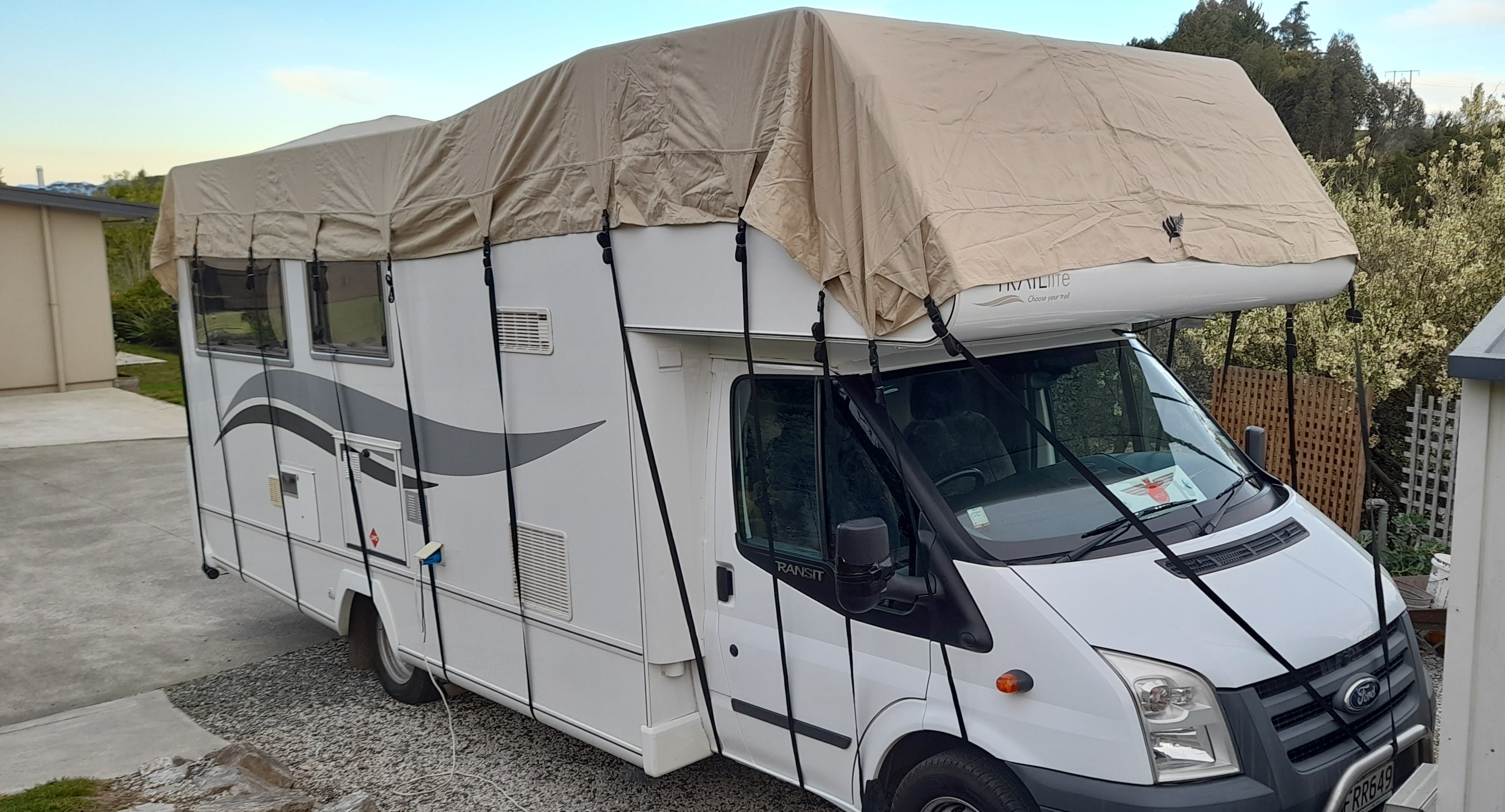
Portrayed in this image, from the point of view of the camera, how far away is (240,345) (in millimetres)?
7344

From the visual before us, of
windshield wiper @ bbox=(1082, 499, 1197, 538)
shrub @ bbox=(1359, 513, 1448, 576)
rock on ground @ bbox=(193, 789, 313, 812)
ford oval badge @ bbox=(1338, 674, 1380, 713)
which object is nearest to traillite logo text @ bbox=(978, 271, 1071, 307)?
windshield wiper @ bbox=(1082, 499, 1197, 538)

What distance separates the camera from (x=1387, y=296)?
28.6 ft

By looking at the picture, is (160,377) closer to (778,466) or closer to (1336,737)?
(778,466)

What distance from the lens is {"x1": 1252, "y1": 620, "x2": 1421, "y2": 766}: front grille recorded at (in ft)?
11.2

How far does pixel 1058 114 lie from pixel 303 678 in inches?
226

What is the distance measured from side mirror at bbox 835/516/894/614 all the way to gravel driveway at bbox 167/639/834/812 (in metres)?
1.78

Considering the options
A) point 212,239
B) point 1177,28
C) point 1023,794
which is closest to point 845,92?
point 1023,794

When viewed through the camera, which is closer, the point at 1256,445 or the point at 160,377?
the point at 1256,445

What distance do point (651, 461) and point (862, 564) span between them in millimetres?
1242

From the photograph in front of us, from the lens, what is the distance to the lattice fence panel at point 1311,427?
817 centimetres

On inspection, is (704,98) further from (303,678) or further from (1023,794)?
(303,678)

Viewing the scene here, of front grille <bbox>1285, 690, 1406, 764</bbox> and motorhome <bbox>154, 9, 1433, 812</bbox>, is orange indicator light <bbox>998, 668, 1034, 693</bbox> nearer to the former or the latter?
motorhome <bbox>154, 9, 1433, 812</bbox>

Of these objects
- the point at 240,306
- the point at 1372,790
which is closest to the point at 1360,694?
the point at 1372,790

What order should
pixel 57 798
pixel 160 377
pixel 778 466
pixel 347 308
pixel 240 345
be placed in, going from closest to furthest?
pixel 778 466
pixel 57 798
pixel 347 308
pixel 240 345
pixel 160 377
